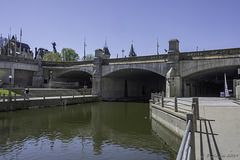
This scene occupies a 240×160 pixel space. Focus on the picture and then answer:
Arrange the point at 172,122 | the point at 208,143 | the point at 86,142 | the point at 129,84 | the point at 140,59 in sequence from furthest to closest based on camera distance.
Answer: the point at 129,84 < the point at 140,59 < the point at 172,122 < the point at 86,142 < the point at 208,143

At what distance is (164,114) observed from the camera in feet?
42.2

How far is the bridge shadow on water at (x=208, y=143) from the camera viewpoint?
4.92 meters

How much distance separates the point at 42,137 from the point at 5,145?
1.92 meters

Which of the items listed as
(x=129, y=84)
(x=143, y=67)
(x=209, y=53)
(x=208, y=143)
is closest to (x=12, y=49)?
(x=129, y=84)

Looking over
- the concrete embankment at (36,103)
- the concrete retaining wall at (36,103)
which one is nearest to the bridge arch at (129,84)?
the concrete embankment at (36,103)

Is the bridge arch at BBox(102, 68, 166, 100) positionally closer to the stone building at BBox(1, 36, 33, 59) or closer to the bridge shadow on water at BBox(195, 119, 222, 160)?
the bridge shadow on water at BBox(195, 119, 222, 160)

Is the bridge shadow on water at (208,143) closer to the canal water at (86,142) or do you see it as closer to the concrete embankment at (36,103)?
the canal water at (86,142)

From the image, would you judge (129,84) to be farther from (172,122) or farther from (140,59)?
(172,122)

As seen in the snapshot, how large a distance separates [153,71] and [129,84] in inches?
580

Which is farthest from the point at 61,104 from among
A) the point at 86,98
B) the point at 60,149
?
the point at 60,149

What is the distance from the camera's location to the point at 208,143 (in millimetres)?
5945

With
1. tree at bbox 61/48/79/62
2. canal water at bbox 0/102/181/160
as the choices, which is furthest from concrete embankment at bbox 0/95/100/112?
tree at bbox 61/48/79/62

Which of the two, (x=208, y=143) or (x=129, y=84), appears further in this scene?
(x=129, y=84)

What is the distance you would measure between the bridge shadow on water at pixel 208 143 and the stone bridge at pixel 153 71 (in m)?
17.3
